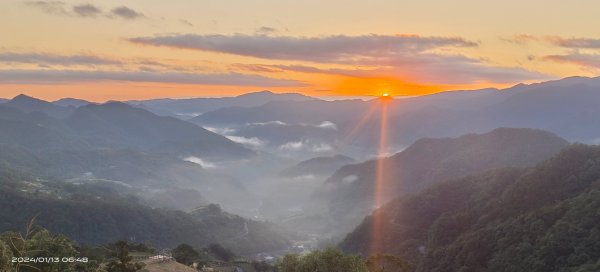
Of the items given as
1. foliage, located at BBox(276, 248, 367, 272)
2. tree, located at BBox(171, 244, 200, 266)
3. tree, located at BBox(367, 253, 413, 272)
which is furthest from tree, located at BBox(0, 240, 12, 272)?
tree, located at BBox(171, 244, 200, 266)

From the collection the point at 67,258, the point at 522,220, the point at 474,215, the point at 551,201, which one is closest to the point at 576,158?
the point at 551,201

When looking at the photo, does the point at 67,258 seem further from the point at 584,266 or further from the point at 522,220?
the point at 522,220

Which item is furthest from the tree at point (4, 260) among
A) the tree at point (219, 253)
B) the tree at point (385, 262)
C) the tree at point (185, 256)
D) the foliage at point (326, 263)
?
the tree at point (219, 253)

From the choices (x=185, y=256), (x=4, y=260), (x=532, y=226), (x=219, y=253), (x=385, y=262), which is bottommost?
(x=219, y=253)

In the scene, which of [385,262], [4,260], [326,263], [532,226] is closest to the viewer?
[4,260]

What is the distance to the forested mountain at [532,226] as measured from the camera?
11631cm

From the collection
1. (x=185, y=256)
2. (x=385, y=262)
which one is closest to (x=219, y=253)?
(x=185, y=256)

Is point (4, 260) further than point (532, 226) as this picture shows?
No

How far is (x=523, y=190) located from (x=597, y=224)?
57687mm

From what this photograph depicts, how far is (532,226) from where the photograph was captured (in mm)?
130875

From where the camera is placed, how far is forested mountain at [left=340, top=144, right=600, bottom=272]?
116312 millimetres

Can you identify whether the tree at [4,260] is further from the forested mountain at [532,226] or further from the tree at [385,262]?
the forested mountain at [532,226]

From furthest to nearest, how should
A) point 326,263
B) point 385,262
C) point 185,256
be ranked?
1. point 185,256
2. point 385,262
3. point 326,263

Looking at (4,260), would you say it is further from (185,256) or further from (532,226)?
(532,226)
